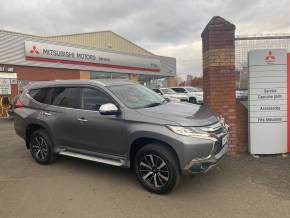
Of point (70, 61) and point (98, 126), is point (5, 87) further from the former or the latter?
point (98, 126)

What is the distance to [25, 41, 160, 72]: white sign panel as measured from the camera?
62.5ft

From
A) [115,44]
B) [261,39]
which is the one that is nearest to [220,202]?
[261,39]

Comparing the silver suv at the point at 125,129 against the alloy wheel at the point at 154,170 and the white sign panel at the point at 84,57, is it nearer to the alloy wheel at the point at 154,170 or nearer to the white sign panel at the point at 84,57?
the alloy wheel at the point at 154,170

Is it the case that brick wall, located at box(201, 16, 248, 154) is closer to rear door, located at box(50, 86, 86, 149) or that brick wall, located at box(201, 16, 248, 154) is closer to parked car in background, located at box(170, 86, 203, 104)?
rear door, located at box(50, 86, 86, 149)

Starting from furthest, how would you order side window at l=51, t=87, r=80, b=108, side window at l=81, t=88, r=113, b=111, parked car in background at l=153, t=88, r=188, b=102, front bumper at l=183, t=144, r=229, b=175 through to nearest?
parked car in background at l=153, t=88, r=188, b=102, side window at l=51, t=87, r=80, b=108, side window at l=81, t=88, r=113, b=111, front bumper at l=183, t=144, r=229, b=175

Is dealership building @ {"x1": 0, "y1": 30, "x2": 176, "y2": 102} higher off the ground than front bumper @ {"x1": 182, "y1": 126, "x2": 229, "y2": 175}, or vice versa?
dealership building @ {"x1": 0, "y1": 30, "x2": 176, "y2": 102}

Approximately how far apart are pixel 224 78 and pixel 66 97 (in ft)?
11.3

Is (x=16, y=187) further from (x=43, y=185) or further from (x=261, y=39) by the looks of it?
(x=261, y=39)

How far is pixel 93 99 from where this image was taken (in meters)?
4.78

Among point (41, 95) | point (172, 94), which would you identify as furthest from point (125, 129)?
point (172, 94)

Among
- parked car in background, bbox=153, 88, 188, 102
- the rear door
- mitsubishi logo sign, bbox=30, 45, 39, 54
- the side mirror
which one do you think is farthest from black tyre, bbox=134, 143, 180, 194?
mitsubishi logo sign, bbox=30, 45, 39, 54

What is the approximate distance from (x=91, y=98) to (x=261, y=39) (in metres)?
4.19

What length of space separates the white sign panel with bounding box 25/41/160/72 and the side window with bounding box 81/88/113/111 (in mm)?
15609

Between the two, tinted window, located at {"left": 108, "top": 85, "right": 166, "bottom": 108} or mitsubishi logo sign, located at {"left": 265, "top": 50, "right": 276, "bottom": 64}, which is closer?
tinted window, located at {"left": 108, "top": 85, "right": 166, "bottom": 108}
